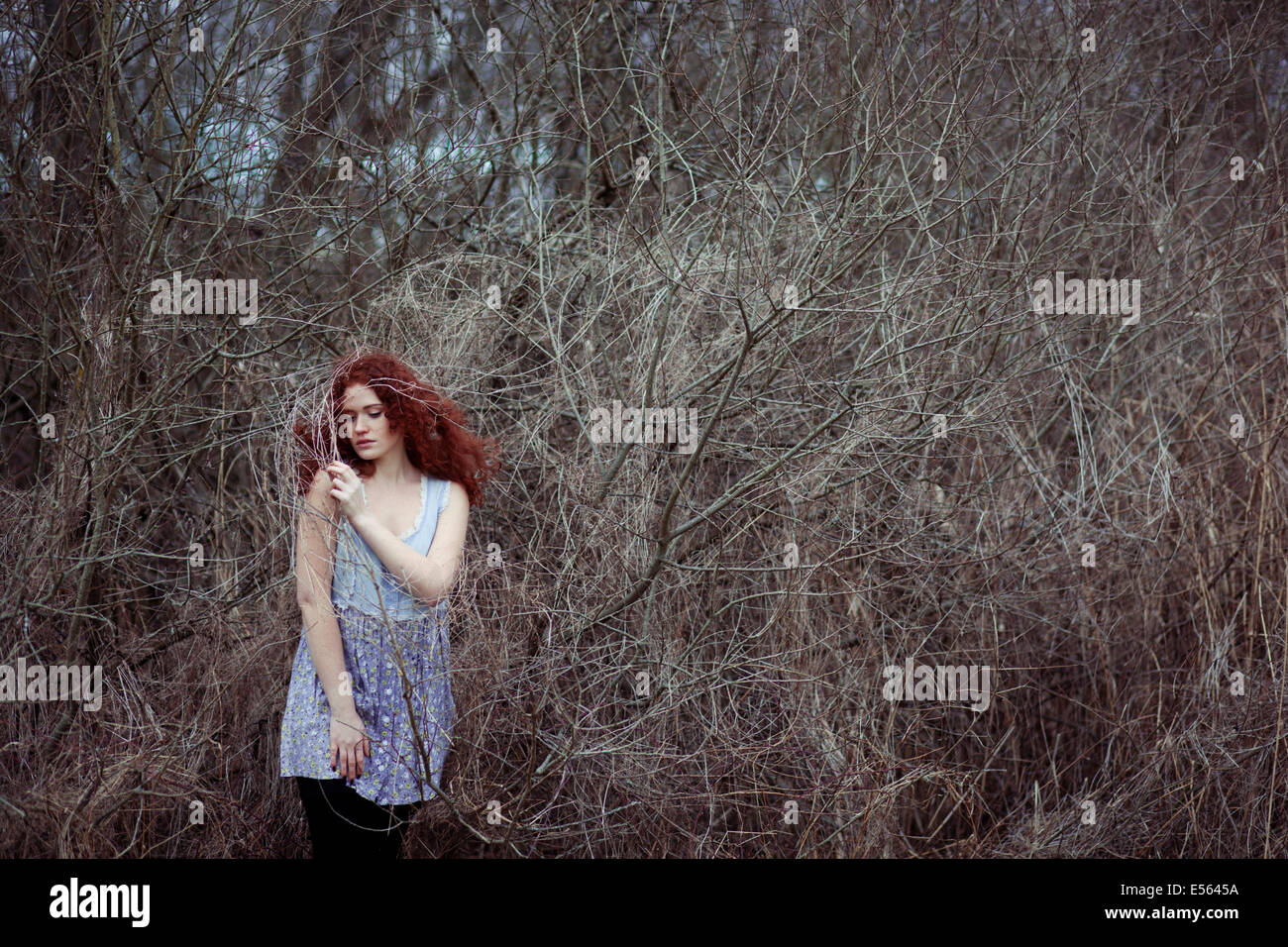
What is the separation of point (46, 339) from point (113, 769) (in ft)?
5.13

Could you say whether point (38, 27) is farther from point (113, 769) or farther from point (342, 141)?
point (113, 769)

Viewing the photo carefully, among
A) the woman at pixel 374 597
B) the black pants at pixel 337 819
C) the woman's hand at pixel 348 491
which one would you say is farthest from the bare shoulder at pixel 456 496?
the black pants at pixel 337 819

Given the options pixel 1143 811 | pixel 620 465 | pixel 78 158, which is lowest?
pixel 1143 811

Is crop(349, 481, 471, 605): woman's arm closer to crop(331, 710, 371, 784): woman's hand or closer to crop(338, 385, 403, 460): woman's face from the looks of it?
crop(338, 385, 403, 460): woman's face

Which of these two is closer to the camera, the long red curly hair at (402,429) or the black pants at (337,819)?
the black pants at (337,819)

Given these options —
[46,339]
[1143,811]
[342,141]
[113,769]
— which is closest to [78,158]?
[46,339]

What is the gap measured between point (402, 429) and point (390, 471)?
12 centimetres

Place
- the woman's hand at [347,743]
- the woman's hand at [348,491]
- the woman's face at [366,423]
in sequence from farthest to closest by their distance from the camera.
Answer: the woman's face at [366,423] → the woman's hand at [347,743] → the woman's hand at [348,491]

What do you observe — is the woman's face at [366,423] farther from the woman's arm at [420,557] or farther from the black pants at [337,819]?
the black pants at [337,819]

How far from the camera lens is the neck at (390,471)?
2.84 m

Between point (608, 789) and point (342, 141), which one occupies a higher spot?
point (342, 141)

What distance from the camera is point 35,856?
336cm

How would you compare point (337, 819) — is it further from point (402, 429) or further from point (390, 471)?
point (402, 429)

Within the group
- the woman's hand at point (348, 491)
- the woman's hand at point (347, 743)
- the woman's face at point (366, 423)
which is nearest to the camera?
the woman's hand at point (348, 491)
